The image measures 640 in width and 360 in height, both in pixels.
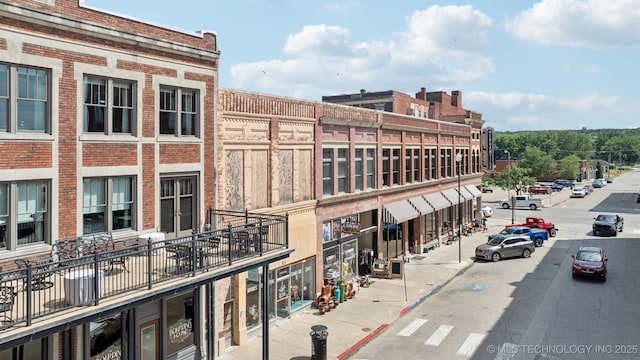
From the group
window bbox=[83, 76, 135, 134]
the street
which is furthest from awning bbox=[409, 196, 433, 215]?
window bbox=[83, 76, 135, 134]

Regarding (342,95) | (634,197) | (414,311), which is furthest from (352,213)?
(634,197)

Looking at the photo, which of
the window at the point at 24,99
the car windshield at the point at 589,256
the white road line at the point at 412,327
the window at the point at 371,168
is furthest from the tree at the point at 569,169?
the window at the point at 24,99

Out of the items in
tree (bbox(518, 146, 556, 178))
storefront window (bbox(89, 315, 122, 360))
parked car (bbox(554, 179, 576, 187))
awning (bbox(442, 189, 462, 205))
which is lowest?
storefront window (bbox(89, 315, 122, 360))

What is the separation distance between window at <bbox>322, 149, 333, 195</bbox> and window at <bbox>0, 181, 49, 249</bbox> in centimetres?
1379

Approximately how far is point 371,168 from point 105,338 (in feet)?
60.6

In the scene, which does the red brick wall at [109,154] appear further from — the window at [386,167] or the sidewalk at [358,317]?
the window at [386,167]

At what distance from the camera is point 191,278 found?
39.2 feet

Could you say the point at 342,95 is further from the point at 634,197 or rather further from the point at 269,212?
the point at 634,197

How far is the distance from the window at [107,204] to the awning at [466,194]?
32843 millimetres

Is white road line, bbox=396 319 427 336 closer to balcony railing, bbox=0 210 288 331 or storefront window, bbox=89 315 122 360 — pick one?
balcony railing, bbox=0 210 288 331

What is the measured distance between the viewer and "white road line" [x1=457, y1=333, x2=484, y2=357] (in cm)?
1631

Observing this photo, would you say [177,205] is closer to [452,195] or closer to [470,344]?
[470,344]

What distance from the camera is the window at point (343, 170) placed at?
25172 mm

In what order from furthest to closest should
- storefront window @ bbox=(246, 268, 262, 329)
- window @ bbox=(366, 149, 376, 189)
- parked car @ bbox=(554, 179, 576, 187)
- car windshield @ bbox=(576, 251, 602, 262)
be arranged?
parked car @ bbox=(554, 179, 576, 187) < window @ bbox=(366, 149, 376, 189) < car windshield @ bbox=(576, 251, 602, 262) < storefront window @ bbox=(246, 268, 262, 329)
